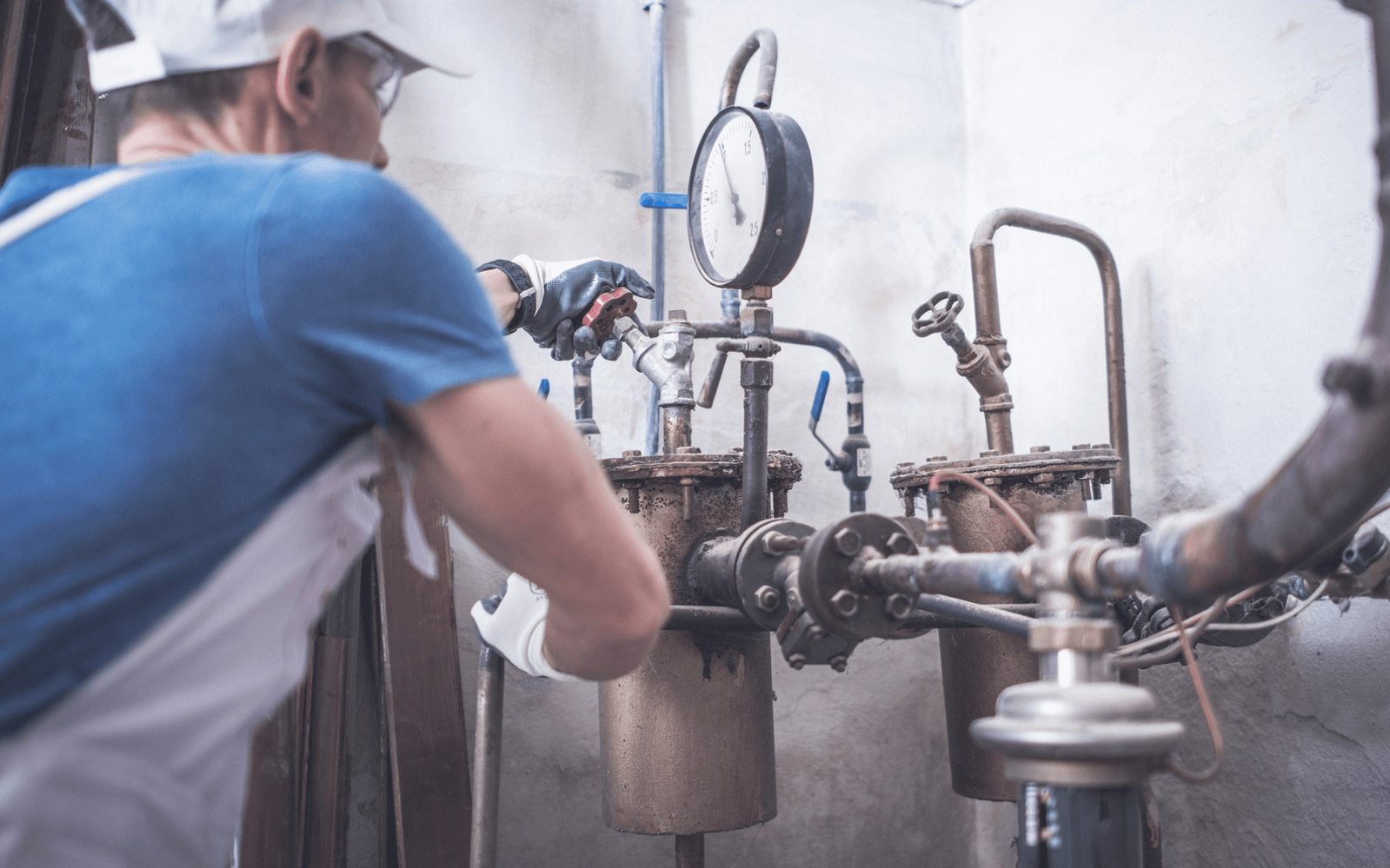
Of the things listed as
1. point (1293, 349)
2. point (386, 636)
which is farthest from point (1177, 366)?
point (386, 636)

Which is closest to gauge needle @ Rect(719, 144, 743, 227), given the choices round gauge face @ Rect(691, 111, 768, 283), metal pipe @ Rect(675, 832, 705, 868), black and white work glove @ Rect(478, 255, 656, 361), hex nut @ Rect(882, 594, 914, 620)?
round gauge face @ Rect(691, 111, 768, 283)

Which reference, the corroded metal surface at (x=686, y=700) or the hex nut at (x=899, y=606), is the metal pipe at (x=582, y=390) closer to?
the corroded metal surface at (x=686, y=700)

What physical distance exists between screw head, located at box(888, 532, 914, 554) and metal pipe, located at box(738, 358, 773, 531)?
1.38ft

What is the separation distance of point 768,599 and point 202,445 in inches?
25.3

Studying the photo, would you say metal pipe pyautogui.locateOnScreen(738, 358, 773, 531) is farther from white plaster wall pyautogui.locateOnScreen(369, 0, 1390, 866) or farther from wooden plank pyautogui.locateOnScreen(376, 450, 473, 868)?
white plaster wall pyautogui.locateOnScreen(369, 0, 1390, 866)

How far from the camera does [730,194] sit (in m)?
1.27

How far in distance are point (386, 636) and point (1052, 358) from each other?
144cm

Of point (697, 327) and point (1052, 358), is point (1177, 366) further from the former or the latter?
point (697, 327)

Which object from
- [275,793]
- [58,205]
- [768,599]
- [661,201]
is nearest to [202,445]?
[58,205]

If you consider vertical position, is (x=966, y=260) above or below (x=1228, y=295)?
above

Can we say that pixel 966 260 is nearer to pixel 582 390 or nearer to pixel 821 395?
pixel 821 395

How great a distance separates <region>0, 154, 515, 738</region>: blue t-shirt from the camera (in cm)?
45

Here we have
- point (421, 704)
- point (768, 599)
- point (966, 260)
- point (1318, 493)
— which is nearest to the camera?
point (1318, 493)

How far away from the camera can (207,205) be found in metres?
0.45
